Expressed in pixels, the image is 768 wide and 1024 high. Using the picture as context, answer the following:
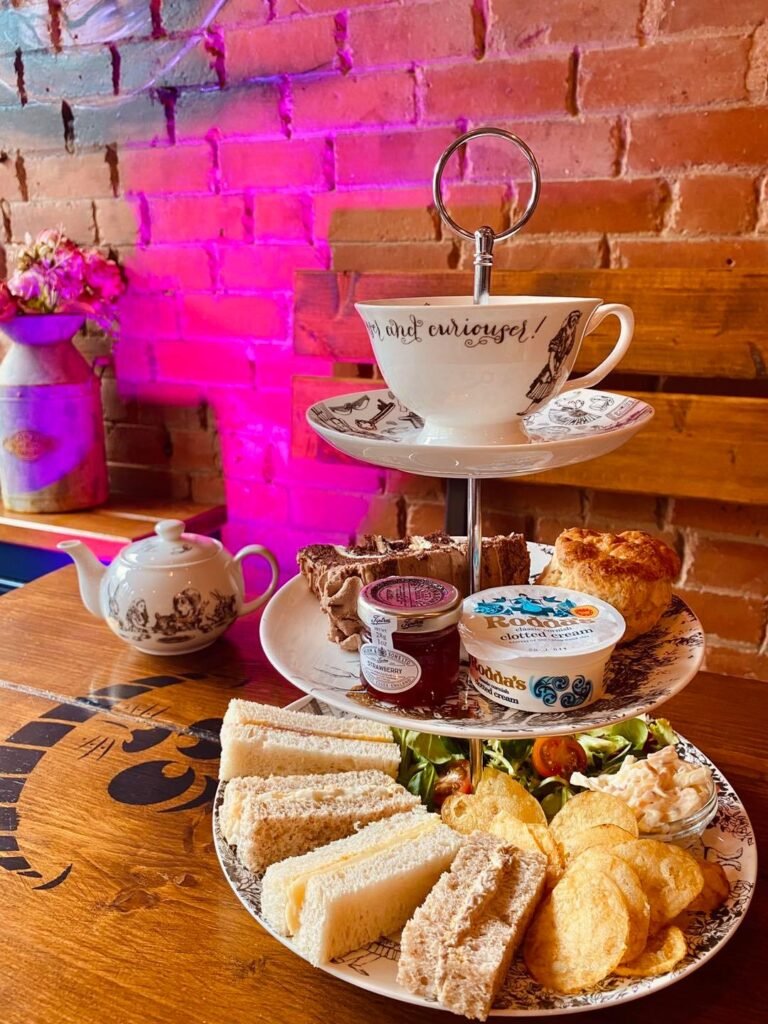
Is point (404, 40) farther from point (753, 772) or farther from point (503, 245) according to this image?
point (753, 772)

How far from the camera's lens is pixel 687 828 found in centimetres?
A: 68

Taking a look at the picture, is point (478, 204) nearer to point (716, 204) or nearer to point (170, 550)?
point (716, 204)

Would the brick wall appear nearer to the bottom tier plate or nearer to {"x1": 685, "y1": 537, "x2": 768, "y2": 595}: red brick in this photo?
{"x1": 685, "y1": 537, "x2": 768, "y2": 595}: red brick

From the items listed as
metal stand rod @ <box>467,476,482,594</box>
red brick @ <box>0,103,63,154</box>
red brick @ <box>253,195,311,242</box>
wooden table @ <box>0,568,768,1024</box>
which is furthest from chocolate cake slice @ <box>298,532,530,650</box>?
red brick @ <box>0,103,63,154</box>

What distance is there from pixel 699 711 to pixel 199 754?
1.90 feet

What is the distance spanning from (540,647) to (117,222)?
161 centimetres

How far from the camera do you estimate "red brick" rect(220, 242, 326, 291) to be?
1.67 m

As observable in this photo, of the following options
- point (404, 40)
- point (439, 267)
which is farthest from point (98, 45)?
point (439, 267)

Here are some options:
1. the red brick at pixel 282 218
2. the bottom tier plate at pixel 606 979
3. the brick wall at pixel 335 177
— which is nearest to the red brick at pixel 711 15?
the brick wall at pixel 335 177

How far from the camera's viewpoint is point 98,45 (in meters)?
1.76

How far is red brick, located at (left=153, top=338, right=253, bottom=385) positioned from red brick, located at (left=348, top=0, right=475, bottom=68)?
24.3 inches

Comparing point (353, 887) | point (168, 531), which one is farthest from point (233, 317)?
point (353, 887)

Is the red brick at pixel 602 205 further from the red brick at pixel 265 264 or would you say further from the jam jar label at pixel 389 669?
the jam jar label at pixel 389 669

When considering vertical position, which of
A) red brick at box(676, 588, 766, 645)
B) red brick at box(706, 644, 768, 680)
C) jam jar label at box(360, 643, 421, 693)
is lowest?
red brick at box(706, 644, 768, 680)
